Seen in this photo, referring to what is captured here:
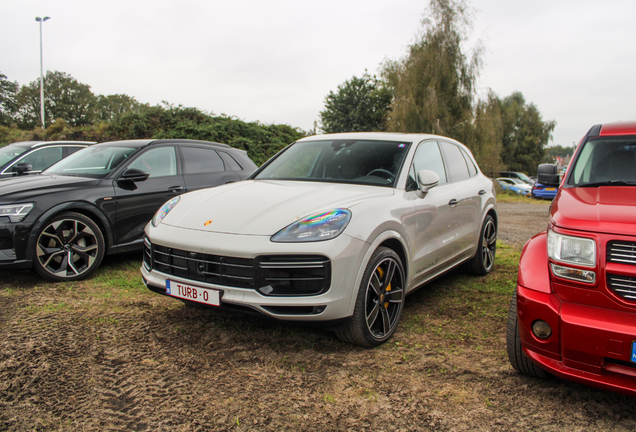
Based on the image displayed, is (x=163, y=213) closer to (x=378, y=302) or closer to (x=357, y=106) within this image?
(x=378, y=302)

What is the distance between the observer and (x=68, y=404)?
2.44 m

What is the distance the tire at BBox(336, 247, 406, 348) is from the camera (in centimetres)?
307

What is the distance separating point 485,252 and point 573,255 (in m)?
3.32

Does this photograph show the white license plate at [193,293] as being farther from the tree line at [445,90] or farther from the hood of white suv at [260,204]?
the tree line at [445,90]

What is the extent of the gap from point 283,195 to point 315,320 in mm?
1096

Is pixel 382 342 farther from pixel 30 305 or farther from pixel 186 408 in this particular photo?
pixel 30 305

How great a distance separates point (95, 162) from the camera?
226 inches

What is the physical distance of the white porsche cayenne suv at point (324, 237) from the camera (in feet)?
9.39

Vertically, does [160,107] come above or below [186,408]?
above


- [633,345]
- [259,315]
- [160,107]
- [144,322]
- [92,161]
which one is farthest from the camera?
[160,107]

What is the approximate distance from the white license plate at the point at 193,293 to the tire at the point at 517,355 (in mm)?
1892

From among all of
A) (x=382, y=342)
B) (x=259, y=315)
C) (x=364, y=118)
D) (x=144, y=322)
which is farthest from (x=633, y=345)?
(x=364, y=118)

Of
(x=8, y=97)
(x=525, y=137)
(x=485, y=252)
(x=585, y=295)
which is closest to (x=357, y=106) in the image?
(x=525, y=137)

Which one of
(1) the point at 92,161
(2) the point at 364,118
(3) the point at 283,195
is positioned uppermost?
(2) the point at 364,118
